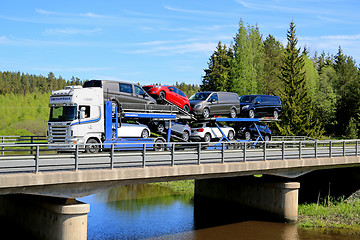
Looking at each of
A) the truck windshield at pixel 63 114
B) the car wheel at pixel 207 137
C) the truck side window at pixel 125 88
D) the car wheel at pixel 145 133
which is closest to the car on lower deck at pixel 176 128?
the car wheel at pixel 145 133

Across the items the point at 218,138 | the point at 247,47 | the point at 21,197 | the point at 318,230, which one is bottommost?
the point at 318,230

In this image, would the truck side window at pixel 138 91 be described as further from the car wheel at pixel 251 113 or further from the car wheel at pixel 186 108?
the car wheel at pixel 251 113

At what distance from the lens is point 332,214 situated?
25.5 m

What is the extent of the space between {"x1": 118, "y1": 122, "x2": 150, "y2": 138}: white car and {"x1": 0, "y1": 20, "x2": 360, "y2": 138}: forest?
28184mm

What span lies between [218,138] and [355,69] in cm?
5795

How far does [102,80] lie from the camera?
893 inches

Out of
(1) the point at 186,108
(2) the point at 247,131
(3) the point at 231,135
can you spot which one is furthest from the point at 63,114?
(2) the point at 247,131

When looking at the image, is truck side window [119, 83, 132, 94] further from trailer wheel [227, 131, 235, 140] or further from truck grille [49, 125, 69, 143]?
trailer wheel [227, 131, 235, 140]

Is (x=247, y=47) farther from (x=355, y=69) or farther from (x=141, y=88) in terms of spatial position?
(x=141, y=88)

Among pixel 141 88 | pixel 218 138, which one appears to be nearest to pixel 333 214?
pixel 218 138

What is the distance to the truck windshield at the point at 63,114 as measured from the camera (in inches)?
817

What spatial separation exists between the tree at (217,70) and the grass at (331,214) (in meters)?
50.0

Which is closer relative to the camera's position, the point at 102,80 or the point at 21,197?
the point at 21,197

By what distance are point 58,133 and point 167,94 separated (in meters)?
7.63
